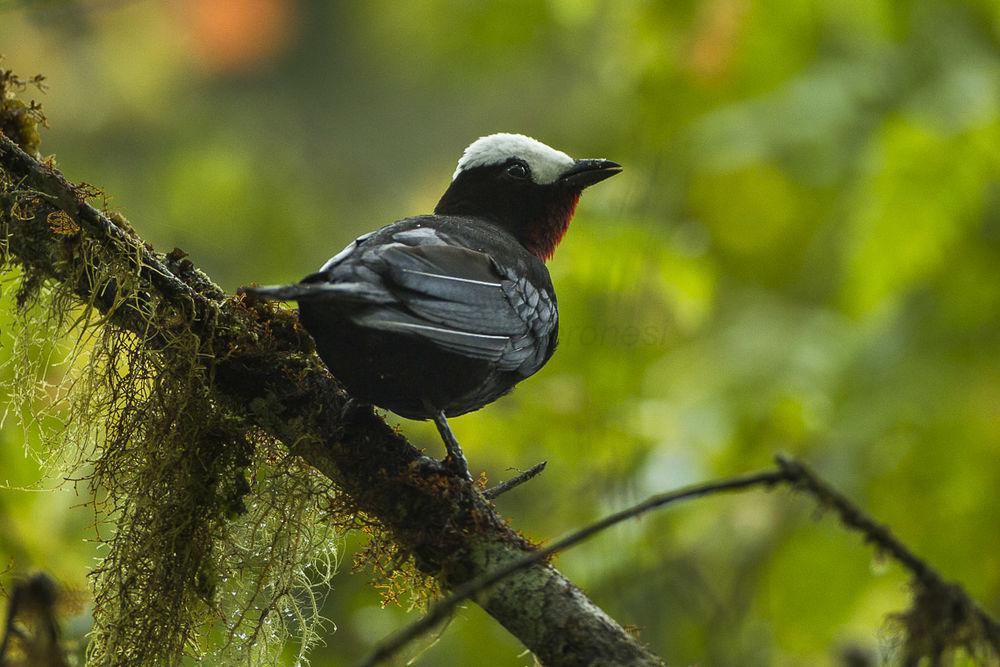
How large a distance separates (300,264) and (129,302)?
580 centimetres

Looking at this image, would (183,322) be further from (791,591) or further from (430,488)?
(791,591)

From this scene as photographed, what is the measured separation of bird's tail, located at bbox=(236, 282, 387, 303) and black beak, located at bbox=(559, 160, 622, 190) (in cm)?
138

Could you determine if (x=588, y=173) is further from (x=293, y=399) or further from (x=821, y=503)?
(x=821, y=503)

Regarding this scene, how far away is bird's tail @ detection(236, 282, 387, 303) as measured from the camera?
220 cm

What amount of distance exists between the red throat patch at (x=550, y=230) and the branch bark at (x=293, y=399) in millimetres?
1281

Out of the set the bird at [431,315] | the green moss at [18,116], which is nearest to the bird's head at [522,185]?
the bird at [431,315]

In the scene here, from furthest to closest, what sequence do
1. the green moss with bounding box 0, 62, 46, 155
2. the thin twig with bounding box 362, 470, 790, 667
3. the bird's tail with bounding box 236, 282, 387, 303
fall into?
the green moss with bounding box 0, 62, 46, 155, the bird's tail with bounding box 236, 282, 387, 303, the thin twig with bounding box 362, 470, 790, 667

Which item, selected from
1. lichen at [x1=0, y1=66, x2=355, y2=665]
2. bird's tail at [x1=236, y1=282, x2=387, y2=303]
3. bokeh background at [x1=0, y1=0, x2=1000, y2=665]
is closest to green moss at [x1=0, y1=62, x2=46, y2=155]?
lichen at [x1=0, y1=66, x2=355, y2=665]

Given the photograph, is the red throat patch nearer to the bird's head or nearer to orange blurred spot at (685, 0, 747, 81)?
the bird's head

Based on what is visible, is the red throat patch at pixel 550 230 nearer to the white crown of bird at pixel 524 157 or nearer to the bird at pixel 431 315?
the white crown of bird at pixel 524 157

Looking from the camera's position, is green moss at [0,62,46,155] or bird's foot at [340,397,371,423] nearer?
bird's foot at [340,397,371,423]

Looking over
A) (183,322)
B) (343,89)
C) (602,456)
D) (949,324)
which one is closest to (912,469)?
(949,324)

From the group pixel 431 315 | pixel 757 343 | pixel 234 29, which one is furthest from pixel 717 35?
pixel 234 29

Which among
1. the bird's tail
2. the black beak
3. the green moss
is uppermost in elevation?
the black beak
